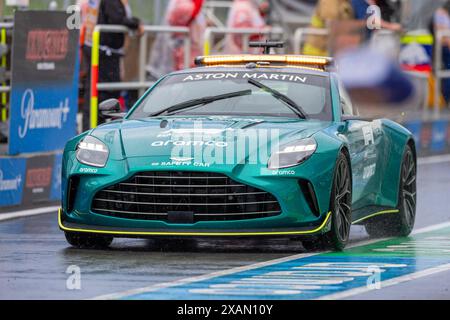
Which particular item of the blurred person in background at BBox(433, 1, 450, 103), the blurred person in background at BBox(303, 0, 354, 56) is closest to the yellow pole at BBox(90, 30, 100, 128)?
the blurred person in background at BBox(303, 0, 354, 56)

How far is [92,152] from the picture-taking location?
11711 millimetres

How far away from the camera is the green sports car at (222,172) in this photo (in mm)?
11320

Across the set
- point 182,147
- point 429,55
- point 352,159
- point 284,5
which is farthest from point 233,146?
point 284,5

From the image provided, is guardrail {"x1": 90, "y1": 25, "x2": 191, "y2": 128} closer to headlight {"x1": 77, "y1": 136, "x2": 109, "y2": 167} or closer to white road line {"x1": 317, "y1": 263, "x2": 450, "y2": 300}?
headlight {"x1": 77, "y1": 136, "x2": 109, "y2": 167}

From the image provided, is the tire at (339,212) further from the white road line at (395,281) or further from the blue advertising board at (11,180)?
the blue advertising board at (11,180)

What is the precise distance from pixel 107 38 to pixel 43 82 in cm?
259

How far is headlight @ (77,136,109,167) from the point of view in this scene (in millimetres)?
11602

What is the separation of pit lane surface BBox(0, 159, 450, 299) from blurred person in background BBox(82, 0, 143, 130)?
17.2 ft

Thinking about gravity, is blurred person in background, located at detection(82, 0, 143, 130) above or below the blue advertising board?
above

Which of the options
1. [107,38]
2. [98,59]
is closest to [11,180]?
[98,59]

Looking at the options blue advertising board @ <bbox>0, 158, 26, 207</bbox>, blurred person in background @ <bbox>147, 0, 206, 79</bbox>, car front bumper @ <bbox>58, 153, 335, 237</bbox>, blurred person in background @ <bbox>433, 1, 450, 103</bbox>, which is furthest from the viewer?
blurred person in background @ <bbox>433, 1, 450, 103</bbox>

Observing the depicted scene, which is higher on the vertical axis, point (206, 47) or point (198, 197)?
point (198, 197)

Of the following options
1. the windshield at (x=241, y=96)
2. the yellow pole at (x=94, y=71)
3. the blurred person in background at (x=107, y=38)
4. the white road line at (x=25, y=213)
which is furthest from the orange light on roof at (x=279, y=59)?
the blurred person in background at (x=107, y=38)

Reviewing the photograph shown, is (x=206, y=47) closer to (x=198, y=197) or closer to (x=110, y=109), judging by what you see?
(x=110, y=109)
